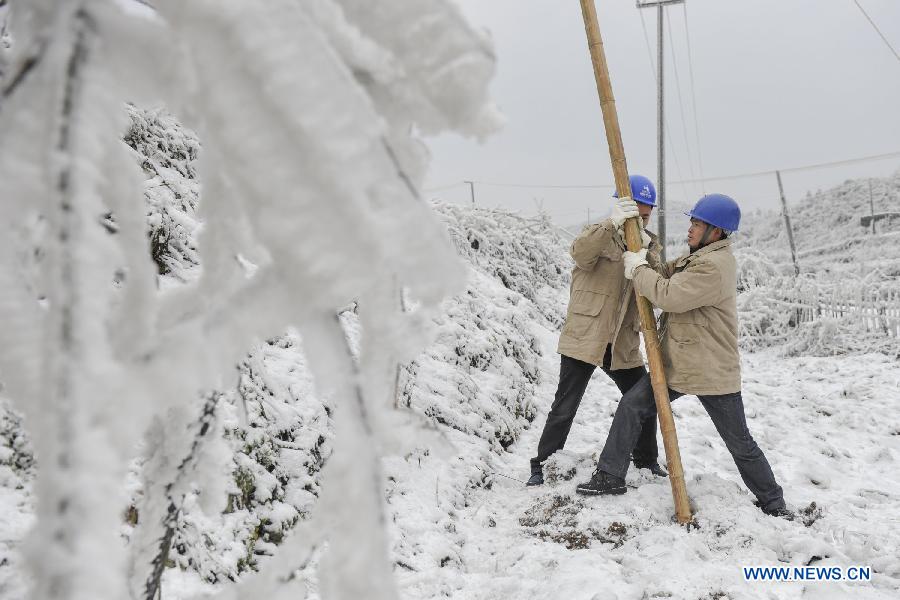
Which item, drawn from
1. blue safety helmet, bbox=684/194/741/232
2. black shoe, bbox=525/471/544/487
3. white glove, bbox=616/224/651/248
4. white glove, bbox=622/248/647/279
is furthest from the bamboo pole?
black shoe, bbox=525/471/544/487

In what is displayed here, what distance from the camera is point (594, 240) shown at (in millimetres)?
3225

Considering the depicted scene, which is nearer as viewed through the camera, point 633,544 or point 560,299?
point 633,544

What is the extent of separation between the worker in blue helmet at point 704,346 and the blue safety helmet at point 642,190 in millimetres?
399

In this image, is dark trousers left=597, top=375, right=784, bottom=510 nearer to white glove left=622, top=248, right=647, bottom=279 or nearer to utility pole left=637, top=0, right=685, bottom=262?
white glove left=622, top=248, right=647, bottom=279

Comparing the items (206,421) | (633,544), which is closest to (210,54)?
(206,421)

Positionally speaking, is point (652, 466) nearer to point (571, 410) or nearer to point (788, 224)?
point (571, 410)

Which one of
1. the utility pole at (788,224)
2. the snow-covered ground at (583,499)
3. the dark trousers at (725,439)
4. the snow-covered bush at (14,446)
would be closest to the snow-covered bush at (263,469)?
the snow-covered ground at (583,499)

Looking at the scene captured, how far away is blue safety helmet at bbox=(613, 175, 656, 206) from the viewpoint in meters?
3.48

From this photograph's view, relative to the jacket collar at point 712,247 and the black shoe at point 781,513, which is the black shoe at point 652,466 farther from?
the jacket collar at point 712,247

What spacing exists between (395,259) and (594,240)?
297cm

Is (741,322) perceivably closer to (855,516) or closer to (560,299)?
(560,299)

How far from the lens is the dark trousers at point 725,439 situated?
116 inches

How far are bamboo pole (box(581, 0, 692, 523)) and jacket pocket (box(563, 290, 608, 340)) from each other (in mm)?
349

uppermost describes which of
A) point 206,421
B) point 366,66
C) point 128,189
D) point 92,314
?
point 366,66
